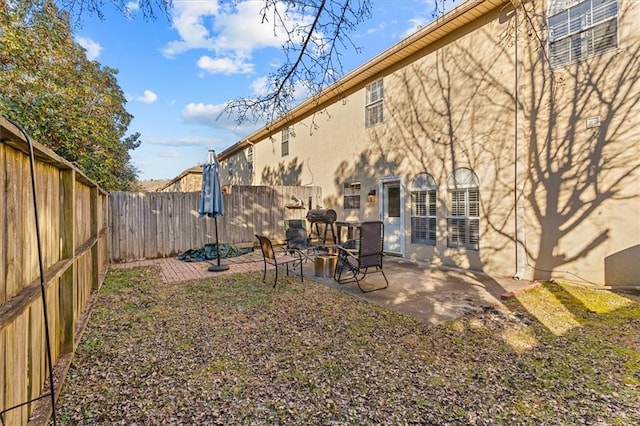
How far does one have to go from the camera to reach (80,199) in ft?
12.8

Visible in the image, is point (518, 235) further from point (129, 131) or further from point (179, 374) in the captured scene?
point (129, 131)

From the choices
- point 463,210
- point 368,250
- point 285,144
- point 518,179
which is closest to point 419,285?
point 368,250

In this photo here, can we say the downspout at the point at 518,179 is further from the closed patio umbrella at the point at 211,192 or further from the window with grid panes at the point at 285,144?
the window with grid panes at the point at 285,144

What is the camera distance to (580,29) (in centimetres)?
539

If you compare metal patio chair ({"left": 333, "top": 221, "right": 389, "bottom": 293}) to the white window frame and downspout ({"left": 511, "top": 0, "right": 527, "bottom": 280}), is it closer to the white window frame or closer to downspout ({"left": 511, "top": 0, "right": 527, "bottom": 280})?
downspout ({"left": 511, "top": 0, "right": 527, "bottom": 280})

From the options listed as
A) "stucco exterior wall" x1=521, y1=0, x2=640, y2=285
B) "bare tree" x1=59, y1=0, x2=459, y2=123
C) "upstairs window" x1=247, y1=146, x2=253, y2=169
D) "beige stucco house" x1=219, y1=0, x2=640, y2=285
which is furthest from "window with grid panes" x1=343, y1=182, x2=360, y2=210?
"upstairs window" x1=247, y1=146, x2=253, y2=169

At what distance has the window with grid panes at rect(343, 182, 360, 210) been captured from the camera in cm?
1004

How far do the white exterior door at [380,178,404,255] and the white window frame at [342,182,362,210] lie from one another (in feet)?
3.61

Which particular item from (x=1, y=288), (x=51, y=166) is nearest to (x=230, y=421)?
(x=1, y=288)

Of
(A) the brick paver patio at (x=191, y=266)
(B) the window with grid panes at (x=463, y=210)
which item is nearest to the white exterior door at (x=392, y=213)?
(B) the window with grid panes at (x=463, y=210)

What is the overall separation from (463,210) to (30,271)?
715 centimetres

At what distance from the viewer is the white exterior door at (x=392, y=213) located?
8.51m

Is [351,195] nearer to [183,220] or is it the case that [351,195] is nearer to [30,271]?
[183,220]

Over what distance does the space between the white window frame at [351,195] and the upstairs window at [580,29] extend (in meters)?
5.68
